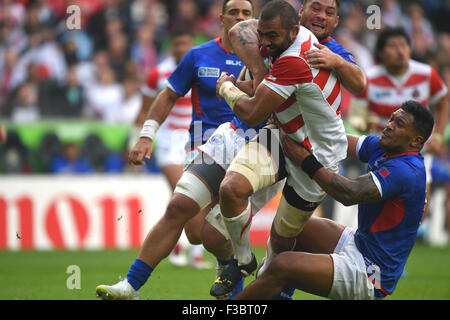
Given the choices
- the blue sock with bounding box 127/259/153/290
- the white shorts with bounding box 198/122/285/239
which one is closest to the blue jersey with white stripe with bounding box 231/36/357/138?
the white shorts with bounding box 198/122/285/239

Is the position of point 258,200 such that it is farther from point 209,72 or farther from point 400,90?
point 400,90

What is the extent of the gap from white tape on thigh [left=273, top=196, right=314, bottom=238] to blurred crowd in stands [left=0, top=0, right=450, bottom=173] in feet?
24.9

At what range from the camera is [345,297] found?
489 cm

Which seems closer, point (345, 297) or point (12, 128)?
point (345, 297)

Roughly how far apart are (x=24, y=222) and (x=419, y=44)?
9.23 metres

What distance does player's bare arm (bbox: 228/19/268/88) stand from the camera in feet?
17.1

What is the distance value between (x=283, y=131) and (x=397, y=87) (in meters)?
3.80

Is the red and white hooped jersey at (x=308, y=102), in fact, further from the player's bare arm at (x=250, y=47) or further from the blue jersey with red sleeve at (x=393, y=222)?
the blue jersey with red sleeve at (x=393, y=222)

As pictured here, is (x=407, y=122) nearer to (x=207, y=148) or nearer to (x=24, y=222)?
(x=207, y=148)

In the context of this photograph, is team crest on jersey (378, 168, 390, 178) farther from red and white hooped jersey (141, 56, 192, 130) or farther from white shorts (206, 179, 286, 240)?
red and white hooped jersey (141, 56, 192, 130)

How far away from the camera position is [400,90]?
8.59 meters

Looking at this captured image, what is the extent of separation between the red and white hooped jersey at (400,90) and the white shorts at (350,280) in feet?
12.8

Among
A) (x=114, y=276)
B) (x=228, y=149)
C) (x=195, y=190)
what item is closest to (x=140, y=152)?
(x=195, y=190)
